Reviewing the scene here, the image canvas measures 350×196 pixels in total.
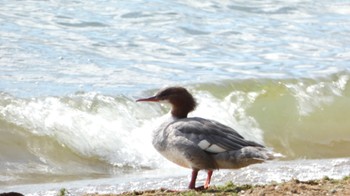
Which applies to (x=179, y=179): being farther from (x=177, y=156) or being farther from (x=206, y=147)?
(x=206, y=147)

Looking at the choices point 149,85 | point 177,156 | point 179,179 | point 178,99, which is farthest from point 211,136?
point 149,85

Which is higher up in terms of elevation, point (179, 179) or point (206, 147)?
point (206, 147)

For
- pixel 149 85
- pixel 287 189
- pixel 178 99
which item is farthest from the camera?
pixel 149 85

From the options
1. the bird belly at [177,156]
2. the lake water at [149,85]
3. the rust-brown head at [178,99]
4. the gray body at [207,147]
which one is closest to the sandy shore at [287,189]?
the gray body at [207,147]

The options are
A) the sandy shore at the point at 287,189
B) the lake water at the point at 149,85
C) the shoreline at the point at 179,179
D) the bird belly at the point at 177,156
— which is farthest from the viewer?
the lake water at the point at 149,85

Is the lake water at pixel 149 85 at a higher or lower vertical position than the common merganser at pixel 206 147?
lower

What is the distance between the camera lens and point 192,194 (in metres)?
6.96

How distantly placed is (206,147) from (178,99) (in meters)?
0.86

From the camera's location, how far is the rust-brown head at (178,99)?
8219mm

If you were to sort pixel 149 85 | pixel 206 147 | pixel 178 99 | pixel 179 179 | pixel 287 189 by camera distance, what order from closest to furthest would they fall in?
1. pixel 287 189
2. pixel 206 147
3. pixel 178 99
4. pixel 179 179
5. pixel 149 85

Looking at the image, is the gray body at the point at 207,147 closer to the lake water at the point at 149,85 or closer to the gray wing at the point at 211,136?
the gray wing at the point at 211,136

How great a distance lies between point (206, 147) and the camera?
746 centimetres

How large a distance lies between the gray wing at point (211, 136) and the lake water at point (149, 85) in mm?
905

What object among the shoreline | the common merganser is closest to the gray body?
the common merganser
